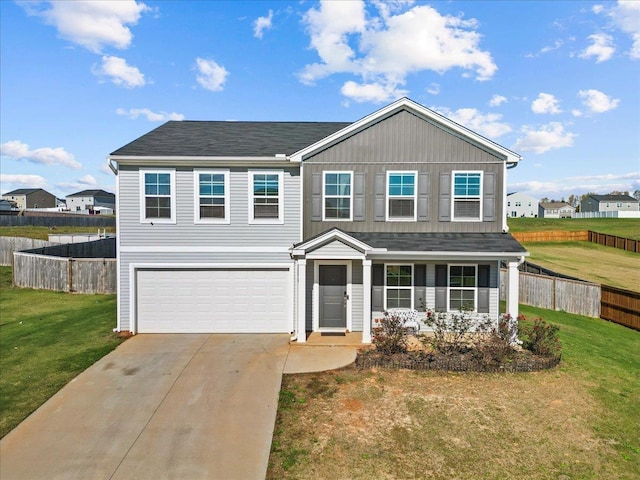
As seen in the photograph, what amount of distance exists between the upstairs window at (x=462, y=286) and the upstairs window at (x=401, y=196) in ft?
7.54

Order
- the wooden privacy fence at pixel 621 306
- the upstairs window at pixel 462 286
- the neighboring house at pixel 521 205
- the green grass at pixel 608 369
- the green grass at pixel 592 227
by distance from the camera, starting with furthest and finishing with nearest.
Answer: the neighboring house at pixel 521 205 → the green grass at pixel 592 227 → the wooden privacy fence at pixel 621 306 → the upstairs window at pixel 462 286 → the green grass at pixel 608 369

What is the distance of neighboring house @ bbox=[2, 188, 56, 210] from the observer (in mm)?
91438

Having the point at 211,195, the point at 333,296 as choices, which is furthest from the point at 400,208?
the point at 211,195

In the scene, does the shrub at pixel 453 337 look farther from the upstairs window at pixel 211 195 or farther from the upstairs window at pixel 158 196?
the upstairs window at pixel 158 196

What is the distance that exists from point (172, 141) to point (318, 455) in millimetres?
11601

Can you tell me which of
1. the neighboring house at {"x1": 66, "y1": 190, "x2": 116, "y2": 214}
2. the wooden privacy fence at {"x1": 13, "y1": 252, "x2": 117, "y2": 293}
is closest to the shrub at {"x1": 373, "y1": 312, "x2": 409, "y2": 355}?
the wooden privacy fence at {"x1": 13, "y1": 252, "x2": 117, "y2": 293}

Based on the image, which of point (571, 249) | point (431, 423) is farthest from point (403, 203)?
point (571, 249)

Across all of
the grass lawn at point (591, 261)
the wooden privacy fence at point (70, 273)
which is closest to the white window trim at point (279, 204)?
the wooden privacy fence at point (70, 273)

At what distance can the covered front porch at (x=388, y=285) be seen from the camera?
39.0 ft

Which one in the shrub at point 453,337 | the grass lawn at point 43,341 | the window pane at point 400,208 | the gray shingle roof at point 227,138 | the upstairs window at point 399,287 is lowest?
the grass lawn at point 43,341

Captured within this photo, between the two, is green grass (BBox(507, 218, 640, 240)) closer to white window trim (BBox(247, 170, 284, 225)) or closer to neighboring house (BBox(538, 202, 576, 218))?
neighboring house (BBox(538, 202, 576, 218))

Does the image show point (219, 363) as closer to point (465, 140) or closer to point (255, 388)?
point (255, 388)

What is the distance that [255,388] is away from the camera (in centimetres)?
863

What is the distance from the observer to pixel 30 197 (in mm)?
92500
